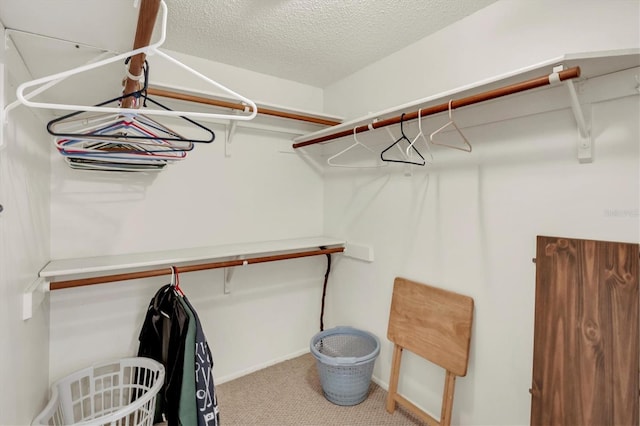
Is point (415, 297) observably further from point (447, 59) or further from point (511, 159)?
point (447, 59)

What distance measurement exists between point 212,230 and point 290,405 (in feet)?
4.20

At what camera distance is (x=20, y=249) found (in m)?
1.14

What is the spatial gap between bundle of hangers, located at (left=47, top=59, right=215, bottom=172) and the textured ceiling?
58 centimetres

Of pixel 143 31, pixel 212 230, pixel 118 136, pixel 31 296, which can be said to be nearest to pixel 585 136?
pixel 143 31

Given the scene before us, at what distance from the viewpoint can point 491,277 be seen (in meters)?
1.62

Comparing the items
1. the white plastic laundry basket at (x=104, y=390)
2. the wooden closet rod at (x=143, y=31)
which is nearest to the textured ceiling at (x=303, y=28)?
the wooden closet rod at (x=143, y=31)

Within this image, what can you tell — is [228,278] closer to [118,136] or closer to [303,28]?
[118,136]

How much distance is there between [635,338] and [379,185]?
4.81ft

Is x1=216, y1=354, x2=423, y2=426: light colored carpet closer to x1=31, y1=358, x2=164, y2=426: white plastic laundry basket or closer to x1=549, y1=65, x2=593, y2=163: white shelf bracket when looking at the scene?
x1=31, y1=358, x2=164, y2=426: white plastic laundry basket

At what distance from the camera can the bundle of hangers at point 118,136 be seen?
3.01 feet

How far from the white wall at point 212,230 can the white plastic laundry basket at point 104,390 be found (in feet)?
0.45

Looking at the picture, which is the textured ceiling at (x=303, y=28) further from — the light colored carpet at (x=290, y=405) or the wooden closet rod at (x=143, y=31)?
the light colored carpet at (x=290, y=405)

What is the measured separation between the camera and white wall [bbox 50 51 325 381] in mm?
1798

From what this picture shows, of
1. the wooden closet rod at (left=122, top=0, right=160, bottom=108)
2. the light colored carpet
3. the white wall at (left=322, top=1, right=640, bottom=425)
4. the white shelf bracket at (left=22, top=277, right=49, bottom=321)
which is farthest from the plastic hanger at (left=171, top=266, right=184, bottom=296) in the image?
the white wall at (left=322, top=1, right=640, bottom=425)
